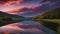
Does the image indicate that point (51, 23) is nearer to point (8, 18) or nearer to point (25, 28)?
point (25, 28)

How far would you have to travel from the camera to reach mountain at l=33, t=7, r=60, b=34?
2.97 m

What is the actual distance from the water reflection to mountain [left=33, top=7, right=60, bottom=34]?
0.45 feet

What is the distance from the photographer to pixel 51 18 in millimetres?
3004

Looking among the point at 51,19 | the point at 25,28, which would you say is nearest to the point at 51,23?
the point at 51,19

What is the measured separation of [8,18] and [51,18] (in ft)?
3.06

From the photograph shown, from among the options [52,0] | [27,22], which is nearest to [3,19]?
[27,22]

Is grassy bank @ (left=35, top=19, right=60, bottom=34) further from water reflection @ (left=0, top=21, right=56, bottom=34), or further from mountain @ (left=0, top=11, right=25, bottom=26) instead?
mountain @ (left=0, top=11, right=25, bottom=26)

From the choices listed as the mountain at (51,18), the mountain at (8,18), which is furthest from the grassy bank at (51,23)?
the mountain at (8,18)

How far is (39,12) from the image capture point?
3.06 meters

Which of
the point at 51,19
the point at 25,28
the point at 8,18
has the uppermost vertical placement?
the point at 8,18

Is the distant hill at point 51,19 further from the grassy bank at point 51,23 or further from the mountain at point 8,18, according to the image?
the mountain at point 8,18

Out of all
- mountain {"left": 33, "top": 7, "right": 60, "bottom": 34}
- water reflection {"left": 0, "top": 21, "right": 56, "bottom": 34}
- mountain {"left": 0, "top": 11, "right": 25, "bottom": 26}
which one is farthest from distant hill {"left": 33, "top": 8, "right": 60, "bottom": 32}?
mountain {"left": 0, "top": 11, "right": 25, "bottom": 26}

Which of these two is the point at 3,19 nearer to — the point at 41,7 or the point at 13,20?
the point at 13,20

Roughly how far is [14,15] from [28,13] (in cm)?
31
